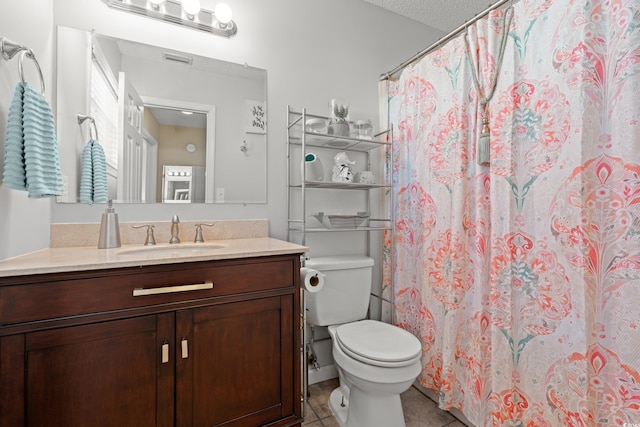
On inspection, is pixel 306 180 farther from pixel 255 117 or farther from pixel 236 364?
pixel 236 364

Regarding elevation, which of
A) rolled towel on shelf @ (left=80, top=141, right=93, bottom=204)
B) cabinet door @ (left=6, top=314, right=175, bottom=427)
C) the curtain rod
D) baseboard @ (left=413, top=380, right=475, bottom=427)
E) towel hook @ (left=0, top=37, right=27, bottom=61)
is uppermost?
the curtain rod

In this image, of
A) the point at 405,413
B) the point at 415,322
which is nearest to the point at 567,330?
the point at 415,322

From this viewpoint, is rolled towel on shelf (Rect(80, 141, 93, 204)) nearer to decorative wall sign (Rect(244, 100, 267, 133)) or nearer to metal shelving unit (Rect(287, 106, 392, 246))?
decorative wall sign (Rect(244, 100, 267, 133))

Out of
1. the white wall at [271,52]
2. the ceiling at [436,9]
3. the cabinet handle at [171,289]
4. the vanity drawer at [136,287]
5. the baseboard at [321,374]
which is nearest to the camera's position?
the vanity drawer at [136,287]

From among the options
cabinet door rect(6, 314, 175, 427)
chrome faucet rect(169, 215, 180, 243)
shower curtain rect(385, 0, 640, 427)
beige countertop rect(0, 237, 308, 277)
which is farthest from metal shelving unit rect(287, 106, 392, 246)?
cabinet door rect(6, 314, 175, 427)

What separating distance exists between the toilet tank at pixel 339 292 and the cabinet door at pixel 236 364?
41 centimetres

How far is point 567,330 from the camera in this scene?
106cm

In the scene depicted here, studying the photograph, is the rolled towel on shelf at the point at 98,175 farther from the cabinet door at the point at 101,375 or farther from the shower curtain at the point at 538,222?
the shower curtain at the point at 538,222

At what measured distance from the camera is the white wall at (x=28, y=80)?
3.21 feet

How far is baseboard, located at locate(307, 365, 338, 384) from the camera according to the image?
72.1 inches

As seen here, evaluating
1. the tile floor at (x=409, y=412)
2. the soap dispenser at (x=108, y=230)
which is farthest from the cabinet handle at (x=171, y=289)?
the tile floor at (x=409, y=412)

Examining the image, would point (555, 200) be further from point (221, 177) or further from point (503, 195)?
point (221, 177)

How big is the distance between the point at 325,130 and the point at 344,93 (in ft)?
1.23

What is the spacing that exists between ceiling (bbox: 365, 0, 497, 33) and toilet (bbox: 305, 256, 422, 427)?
6.03 feet
